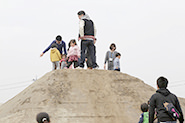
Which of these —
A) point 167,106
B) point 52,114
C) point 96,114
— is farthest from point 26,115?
point 167,106

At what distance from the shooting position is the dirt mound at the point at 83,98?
8516mm

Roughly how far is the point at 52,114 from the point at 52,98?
877mm

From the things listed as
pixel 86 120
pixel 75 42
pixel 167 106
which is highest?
pixel 75 42

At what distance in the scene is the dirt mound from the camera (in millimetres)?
8516

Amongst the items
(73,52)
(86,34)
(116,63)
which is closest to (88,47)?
(86,34)

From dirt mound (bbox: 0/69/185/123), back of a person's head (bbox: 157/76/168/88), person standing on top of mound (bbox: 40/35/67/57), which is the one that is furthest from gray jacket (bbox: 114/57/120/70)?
back of a person's head (bbox: 157/76/168/88)

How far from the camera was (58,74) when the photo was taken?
1052 centimetres

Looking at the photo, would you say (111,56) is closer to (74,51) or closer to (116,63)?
(116,63)

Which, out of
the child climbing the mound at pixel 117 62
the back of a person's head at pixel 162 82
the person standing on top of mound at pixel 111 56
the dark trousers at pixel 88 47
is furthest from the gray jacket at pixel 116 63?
the back of a person's head at pixel 162 82

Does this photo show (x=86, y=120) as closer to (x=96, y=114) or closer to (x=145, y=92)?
(x=96, y=114)

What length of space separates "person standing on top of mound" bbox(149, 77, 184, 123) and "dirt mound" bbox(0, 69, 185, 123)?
3.95 meters

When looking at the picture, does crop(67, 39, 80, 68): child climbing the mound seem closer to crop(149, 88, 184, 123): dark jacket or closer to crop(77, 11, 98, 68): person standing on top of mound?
crop(77, 11, 98, 68): person standing on top of mound

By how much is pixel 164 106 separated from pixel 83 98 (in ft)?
16.3

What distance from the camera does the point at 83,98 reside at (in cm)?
923
